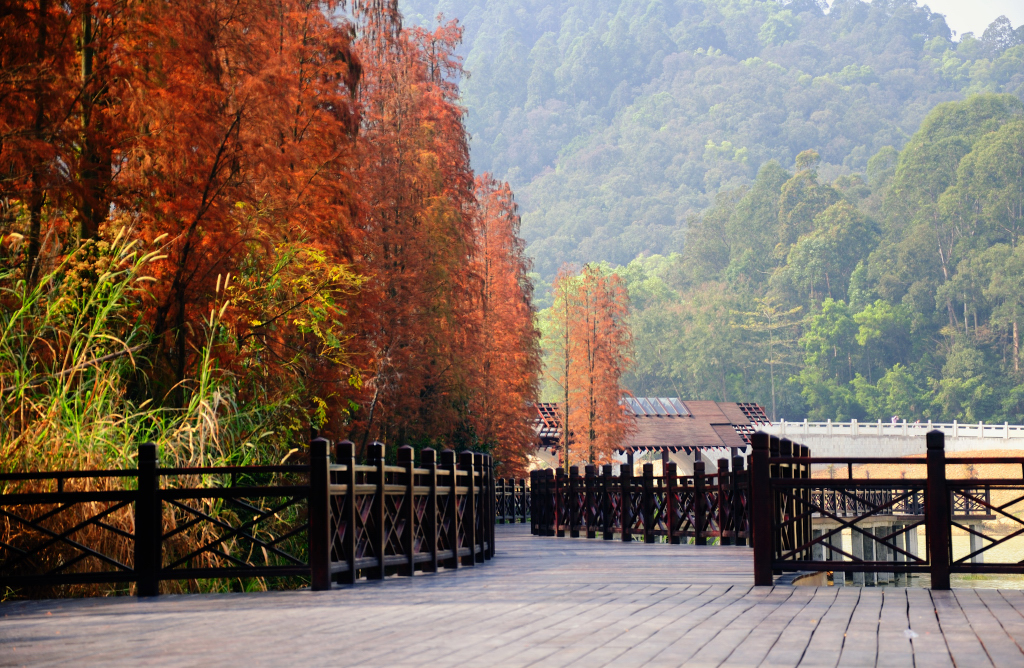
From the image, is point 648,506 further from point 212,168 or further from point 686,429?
point 686,429

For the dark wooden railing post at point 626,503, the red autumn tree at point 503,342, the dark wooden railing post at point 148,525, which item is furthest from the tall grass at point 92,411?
the red autumn tree at point 503,342

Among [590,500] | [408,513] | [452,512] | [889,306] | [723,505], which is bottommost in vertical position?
[590,500]

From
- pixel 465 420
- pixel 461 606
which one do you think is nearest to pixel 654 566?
pixel 461 606

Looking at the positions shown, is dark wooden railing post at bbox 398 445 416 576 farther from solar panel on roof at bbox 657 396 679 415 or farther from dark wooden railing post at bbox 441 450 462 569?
solar panel on roof at bbox 657 396 679 415

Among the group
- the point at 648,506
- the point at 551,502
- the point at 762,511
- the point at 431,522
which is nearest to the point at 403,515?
the point at 431,522

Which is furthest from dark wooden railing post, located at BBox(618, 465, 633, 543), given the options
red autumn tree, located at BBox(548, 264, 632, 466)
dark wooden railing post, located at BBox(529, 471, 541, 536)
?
red autumn tree, located at BBox(548, 264, 632, 466)

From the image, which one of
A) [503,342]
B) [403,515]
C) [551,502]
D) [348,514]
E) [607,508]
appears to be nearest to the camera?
[348,514]

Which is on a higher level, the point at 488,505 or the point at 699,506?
the point at 488,505

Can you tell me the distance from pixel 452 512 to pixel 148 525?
15.7 ft

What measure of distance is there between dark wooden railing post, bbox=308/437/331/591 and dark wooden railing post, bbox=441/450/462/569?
139 inches

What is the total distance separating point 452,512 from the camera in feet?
46.8

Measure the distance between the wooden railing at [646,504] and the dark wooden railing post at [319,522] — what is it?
389 inches

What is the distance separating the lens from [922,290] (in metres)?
114

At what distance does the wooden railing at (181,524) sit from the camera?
1015 centimetres
